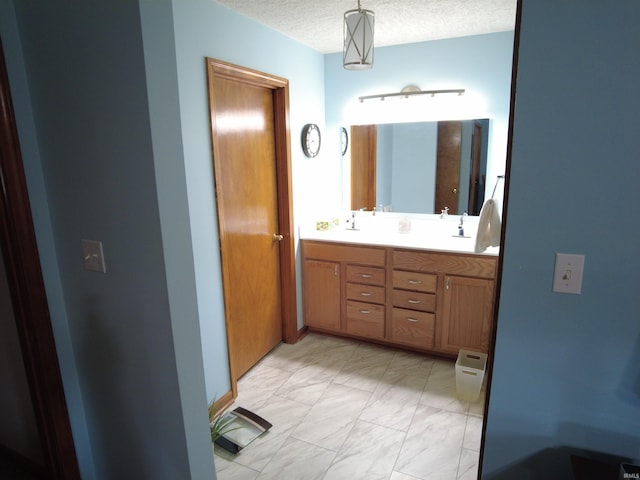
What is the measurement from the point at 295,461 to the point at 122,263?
1.39 meters

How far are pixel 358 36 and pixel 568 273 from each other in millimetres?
1549

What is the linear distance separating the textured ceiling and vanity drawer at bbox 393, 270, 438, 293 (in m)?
1.67

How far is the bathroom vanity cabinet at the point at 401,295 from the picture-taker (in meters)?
2.66

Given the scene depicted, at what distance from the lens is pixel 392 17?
7.86 ft

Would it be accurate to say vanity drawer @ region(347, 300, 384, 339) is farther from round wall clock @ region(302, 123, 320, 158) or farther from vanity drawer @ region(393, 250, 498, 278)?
round wall clock @ region(302, 123, 320, 158)

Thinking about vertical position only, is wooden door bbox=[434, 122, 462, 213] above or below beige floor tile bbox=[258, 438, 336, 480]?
above

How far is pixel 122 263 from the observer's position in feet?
4.28

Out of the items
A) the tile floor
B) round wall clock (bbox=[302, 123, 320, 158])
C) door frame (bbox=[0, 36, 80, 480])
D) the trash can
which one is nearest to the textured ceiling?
round wall clock (bbox=[302, 123, 320, 158])

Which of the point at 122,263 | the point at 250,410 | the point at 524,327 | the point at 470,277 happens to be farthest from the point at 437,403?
the point at 122,263

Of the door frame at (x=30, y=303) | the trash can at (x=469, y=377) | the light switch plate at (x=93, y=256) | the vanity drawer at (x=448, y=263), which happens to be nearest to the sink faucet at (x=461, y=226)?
the vanity drawer at (x=448, y=263)

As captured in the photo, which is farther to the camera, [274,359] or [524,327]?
[274,359]

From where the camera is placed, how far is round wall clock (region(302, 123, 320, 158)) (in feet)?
10.1

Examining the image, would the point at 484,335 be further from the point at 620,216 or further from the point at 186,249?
the point at 186,249

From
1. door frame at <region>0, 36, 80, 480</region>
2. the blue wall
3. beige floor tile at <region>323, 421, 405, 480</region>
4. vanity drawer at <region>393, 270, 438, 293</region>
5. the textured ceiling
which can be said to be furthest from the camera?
vanity drawer at <region>393, 270, 438, 293</region>
